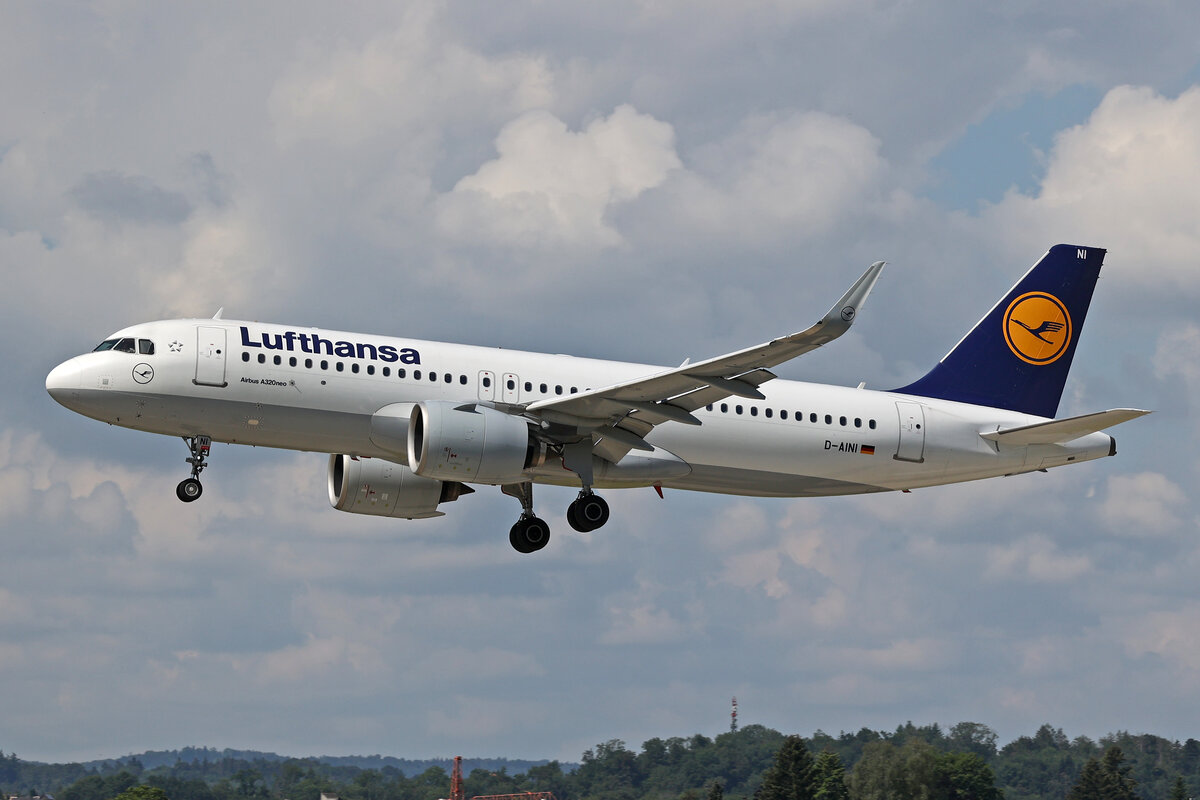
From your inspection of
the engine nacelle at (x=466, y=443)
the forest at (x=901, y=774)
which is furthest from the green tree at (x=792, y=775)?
the engine nacelle at (x=466, y=443)

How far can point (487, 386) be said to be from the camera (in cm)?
4200

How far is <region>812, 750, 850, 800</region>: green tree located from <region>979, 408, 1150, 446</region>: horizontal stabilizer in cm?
5842

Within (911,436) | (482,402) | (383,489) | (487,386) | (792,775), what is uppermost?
(487,386)

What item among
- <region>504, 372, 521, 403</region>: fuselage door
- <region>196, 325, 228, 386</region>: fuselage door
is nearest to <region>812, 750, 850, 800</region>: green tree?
<region>504, 372, 521, 403</region>: fuselage door

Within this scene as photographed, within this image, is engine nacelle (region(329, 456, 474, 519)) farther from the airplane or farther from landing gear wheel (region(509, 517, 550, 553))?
landing gear wheel (region(509, 517, 550, 553))

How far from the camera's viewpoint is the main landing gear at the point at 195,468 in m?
41.5

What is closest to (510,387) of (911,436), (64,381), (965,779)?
(64,381)

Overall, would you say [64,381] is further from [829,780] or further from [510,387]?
[829,780]

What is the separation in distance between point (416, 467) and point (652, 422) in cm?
637

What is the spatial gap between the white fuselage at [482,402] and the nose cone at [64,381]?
25 mm

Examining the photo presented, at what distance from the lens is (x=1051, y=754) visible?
191m

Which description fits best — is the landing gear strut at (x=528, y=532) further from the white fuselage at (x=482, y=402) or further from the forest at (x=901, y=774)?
the forest at (x=901, y=774)

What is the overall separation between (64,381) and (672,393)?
15.2 m

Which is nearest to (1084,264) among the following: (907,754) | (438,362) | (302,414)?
(438,362)
